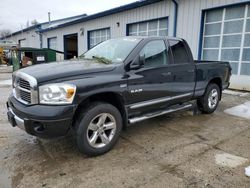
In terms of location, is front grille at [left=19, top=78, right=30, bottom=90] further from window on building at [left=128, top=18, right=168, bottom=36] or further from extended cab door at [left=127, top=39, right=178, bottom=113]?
window on building at [left=128, top=18, right=168, bottom=36]

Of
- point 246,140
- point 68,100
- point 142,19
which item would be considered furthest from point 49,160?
point 142,19

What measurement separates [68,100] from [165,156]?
1.72 m

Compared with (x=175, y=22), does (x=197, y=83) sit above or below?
below

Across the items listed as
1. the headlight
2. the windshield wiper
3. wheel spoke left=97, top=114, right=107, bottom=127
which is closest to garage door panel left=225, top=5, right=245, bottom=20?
the windshield wiper

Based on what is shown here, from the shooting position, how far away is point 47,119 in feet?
9.98

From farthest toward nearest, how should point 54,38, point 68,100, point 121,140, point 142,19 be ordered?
1. point 54,38
2. point 142,19
3. point 121,140
4. point 68,100

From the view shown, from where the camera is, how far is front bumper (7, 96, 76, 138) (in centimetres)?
305

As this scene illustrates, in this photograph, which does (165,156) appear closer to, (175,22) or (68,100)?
(68,100)

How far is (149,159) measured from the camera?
139 inches

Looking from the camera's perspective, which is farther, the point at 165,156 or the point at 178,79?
the point at 178,79

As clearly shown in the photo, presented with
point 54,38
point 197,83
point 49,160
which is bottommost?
point 49,160

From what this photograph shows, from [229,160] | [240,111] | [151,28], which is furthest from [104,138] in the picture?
[151,28]

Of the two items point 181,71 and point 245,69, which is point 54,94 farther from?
point 245,69

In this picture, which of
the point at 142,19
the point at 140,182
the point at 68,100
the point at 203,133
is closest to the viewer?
the point at 140,182
